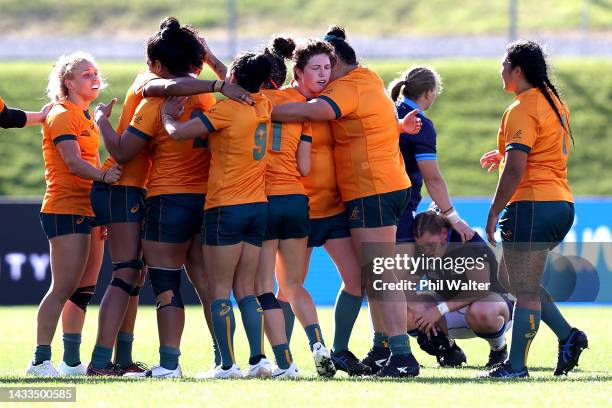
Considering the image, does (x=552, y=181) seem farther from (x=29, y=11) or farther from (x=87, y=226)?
(x=29, y=11)

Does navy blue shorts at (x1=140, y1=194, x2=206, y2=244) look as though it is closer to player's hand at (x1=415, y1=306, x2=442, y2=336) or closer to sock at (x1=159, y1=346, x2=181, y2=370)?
sock at (x1=159, y1=346, x2=181, y2=370)

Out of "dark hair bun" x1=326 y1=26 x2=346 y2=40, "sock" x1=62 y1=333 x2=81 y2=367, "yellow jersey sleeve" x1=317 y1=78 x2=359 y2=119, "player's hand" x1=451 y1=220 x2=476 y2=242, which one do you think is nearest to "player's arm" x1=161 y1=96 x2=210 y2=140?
"yellow jersey sleeve" x1=317 y1=78 x2=359 y2=119

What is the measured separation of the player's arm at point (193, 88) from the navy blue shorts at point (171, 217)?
0.67 metres

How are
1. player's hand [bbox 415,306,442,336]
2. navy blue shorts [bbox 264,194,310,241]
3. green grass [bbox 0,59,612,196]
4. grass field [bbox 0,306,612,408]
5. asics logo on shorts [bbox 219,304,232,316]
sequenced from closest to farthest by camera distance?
1. grass field [bbox 0,306,612,408]
2. asics logo on shorts [bbox 219,304,232,316]
3. navy blue shorts [bbox 264,194,310,241]
4. player's hand [bbox 415,306,442,336]
5. green grass [bbox 0,59,612,196]

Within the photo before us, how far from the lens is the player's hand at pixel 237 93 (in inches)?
281

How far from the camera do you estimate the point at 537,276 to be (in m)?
7.43

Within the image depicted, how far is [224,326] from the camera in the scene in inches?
284

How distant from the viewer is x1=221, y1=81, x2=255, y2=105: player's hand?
23.4 feet

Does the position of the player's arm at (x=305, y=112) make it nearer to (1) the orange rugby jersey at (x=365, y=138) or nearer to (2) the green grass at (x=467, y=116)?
(1) the orange rugby jersey at (x=365, y=138)

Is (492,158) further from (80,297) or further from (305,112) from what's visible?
(80,297)

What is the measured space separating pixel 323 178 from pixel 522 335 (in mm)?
1678

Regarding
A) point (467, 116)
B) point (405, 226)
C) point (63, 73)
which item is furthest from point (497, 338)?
point (467, 116)

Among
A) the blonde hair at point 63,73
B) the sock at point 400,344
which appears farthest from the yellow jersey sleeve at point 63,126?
the sock at point 400,344

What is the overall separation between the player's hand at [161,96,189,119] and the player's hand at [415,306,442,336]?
2.60 meters
